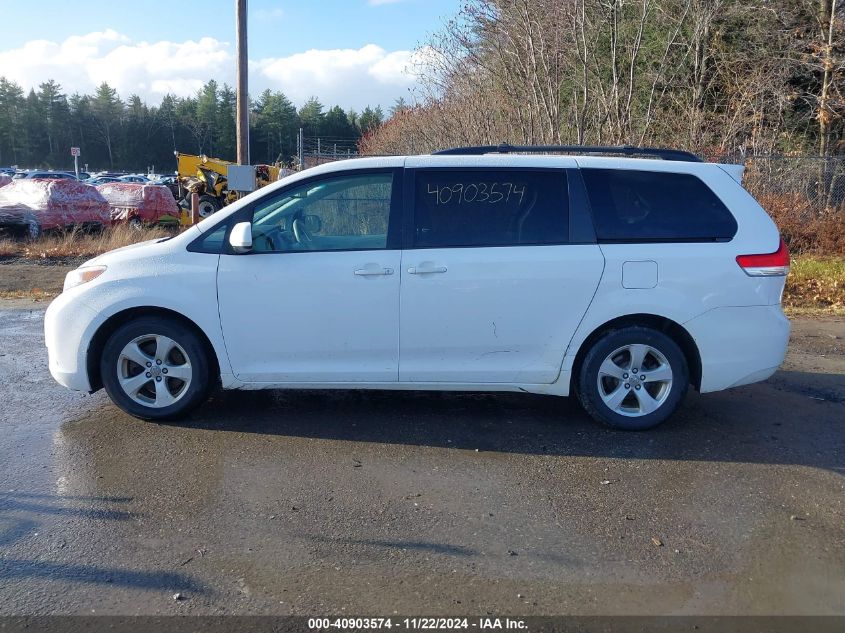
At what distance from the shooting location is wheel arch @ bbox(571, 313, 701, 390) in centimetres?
510

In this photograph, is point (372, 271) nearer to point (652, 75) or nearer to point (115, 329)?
point (115, 329)

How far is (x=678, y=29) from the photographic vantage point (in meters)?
14.4

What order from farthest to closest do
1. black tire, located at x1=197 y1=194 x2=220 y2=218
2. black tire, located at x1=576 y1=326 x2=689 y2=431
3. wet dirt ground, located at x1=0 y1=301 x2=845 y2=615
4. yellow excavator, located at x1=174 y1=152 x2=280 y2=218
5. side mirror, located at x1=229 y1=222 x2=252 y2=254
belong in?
yellow excavator, located at x1=174 y1=152 x2=280 y2=218
black tire, located at x1=197 y1=194 x2=220 y2=218
black tire, located at x1=576 y1=326 x2=689 y2=431
side mirror, located at x1=229 y1=222 x2=252 y2=254
wet dirt ground, located at x1=0 y1=301 x2=845 y2=615

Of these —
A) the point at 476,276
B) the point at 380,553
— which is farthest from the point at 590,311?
the point at 380,553

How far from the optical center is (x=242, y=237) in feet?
16.3

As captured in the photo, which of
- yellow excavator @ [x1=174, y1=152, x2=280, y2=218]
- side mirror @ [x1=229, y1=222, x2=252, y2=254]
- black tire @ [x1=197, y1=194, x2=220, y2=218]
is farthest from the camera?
yellow excavator @ [x1=174, y1=152, x2=280, y2=218]

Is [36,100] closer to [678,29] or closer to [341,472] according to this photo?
[678,29]

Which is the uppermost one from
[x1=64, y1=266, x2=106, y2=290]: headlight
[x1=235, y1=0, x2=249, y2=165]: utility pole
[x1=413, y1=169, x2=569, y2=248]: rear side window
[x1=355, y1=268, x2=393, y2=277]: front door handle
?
[x1=235, y1=0, x2=249, y2=165]: utility pole

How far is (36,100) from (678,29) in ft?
301

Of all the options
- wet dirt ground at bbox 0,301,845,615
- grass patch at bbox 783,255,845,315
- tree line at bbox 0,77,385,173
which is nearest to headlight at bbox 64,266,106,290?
wet dirt ground at bbox 0,301,845,615

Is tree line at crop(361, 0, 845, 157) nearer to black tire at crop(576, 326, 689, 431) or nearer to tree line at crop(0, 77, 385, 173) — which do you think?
black tire at crop(576, 326, 689, 431)

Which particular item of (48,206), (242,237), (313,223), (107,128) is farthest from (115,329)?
(107,128)

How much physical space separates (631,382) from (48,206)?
16.3 metres

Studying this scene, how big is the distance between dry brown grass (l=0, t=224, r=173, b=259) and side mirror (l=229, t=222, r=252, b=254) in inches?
423
